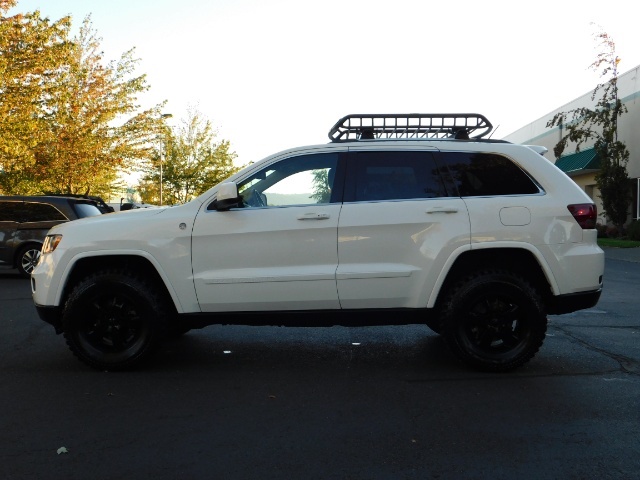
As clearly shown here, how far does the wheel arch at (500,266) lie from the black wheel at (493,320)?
0.39 ft

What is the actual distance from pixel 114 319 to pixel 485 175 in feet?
11.3

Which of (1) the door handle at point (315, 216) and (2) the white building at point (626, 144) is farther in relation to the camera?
(2) the white building at point (626, 144)

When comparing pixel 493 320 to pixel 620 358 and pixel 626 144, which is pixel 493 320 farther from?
pixel 626 144

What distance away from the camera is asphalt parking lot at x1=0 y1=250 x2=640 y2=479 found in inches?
146

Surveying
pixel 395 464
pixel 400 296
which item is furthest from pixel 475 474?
pixel 400 296

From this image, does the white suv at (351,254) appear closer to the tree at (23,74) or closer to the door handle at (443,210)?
the door handle at (443,210)

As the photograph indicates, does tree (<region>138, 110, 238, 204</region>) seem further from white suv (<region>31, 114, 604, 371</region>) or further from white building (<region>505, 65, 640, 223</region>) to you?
white suv (<region>31, 114, 604, 371</region>)

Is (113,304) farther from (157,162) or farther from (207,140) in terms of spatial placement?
(207,140)

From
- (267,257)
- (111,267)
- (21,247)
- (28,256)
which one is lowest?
(28,256)

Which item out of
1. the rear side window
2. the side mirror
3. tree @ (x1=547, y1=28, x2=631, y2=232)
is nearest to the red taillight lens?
the side mirror

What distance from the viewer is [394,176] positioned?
19.4 ft

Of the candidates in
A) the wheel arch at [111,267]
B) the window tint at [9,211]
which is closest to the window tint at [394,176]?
the wheel arch at [111,267]

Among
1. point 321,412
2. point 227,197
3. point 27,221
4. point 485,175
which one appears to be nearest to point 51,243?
point 227,197

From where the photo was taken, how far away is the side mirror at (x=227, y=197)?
18.4ft
